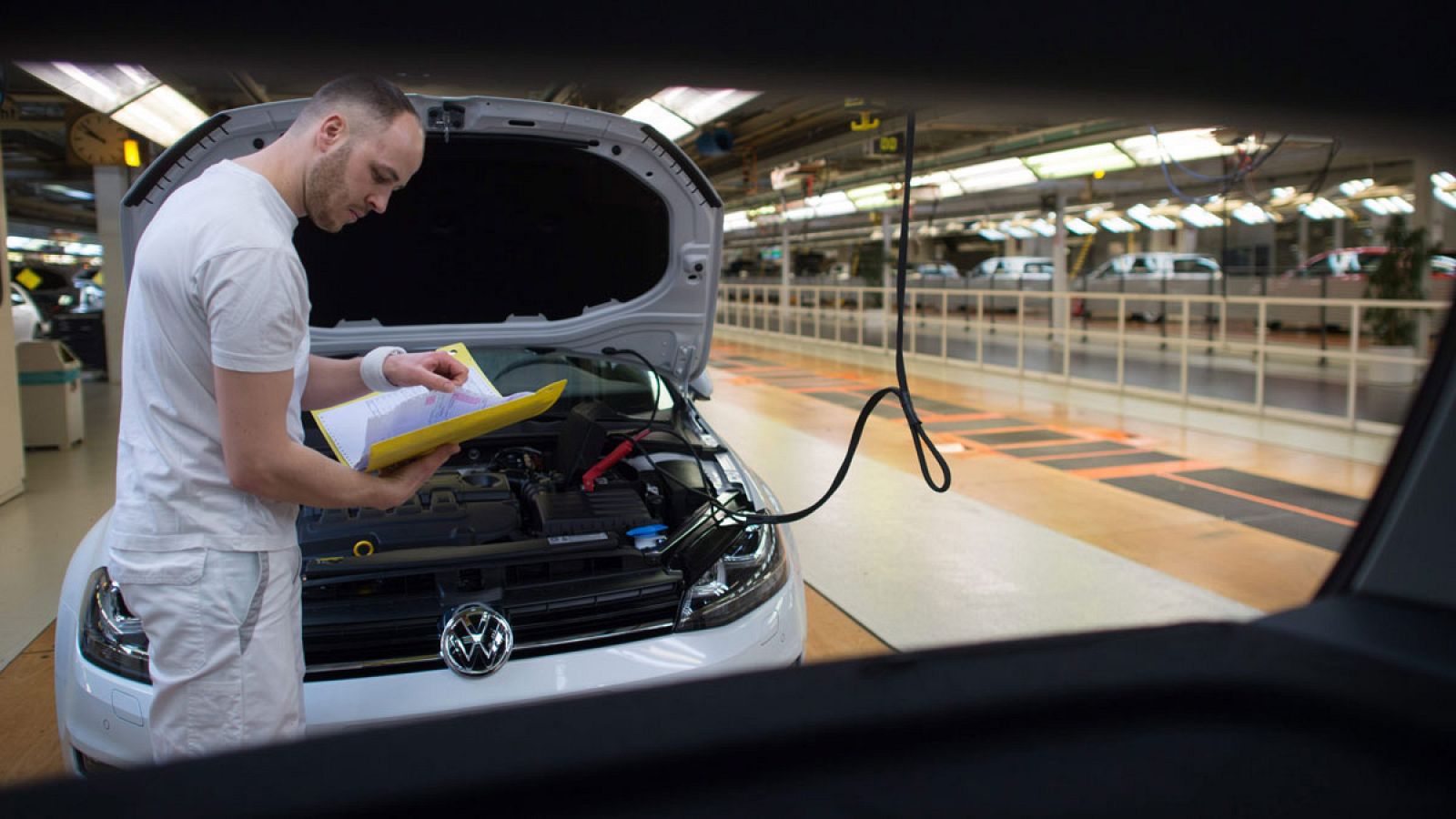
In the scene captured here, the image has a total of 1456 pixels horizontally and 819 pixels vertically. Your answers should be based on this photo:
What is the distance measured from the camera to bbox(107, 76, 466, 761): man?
1536 millimetres

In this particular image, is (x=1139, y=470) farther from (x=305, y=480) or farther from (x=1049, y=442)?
(x=305, y=480)

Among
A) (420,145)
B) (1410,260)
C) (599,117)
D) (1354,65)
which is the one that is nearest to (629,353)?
(599,117)

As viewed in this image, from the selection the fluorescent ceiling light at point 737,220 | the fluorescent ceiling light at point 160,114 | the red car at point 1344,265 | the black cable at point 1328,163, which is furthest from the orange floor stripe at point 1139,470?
the fluorescent ceiling light at point 737,220

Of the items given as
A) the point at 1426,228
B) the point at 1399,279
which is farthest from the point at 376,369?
the point at 1426,228

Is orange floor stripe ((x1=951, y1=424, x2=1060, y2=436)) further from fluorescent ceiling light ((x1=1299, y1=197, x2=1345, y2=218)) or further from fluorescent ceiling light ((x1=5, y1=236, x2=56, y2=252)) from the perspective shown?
fluorescent ceiling light ((x1=5, y1=236, x2=56, y2=252))

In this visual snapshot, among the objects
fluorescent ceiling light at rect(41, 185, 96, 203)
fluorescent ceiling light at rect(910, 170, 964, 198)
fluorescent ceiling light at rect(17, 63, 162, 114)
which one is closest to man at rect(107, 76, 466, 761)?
fluorescent ceiling light at rect(17, 63, 162, 114)

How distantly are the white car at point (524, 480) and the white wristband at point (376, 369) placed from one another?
0.49m

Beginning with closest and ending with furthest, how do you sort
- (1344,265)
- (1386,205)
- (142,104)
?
(142,104), (1344,265), (1386,205)

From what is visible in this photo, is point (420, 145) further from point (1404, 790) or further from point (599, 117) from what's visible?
point (1404, 790)

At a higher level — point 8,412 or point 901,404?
point 901,404

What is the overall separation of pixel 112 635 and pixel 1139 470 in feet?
20.9

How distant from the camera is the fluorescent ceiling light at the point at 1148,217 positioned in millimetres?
24462

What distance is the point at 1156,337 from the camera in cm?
1384

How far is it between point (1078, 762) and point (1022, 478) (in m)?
6.01
